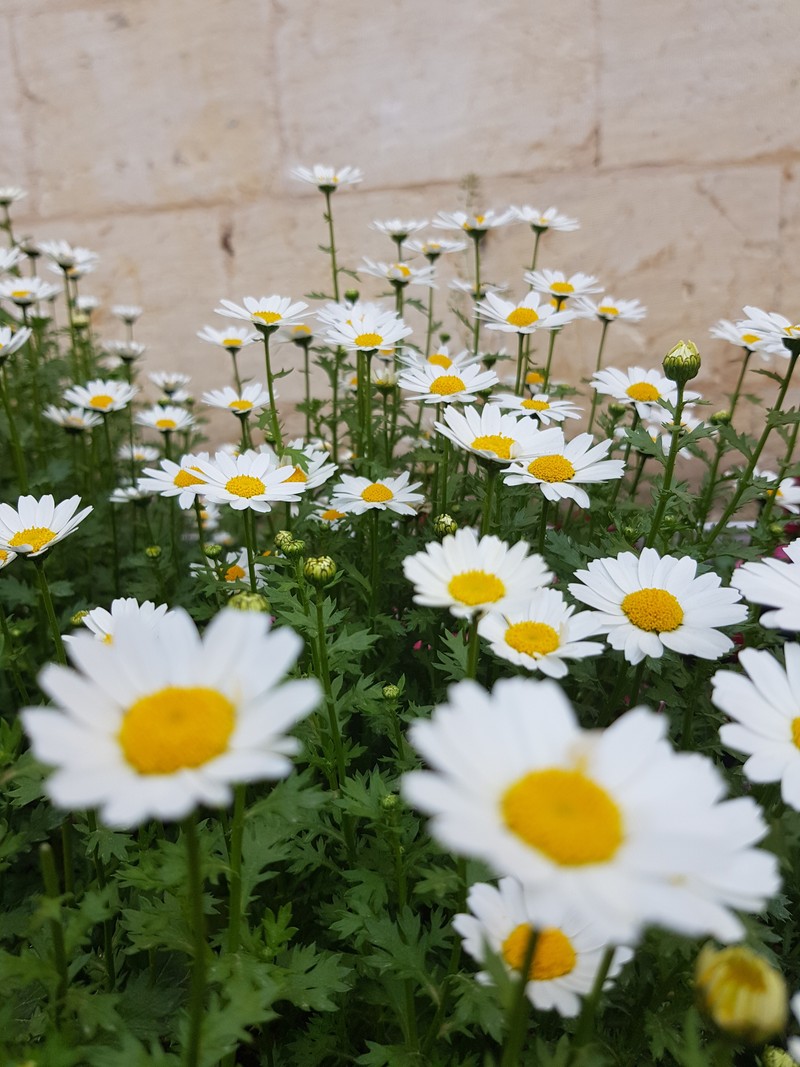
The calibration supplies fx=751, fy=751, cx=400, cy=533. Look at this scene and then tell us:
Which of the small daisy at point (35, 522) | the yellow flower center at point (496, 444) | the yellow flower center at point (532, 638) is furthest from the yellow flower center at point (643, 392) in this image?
the small daisy at point (35, 522)

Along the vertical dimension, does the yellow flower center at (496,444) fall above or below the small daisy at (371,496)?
above

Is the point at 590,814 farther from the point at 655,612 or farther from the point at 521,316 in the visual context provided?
the point at 521,316

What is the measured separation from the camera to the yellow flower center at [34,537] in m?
0.99

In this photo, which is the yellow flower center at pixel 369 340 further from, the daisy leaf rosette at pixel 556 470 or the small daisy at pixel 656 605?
the small daisy at pixel 656 605

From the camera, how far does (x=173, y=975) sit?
36.6 inches

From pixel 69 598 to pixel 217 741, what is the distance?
Answer: 1.43 m

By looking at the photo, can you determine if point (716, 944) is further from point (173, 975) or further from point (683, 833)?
point (173, 975)

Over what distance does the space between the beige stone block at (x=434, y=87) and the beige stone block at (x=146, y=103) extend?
148 mm

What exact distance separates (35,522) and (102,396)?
2.40ft

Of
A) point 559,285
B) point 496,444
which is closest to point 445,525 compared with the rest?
point 496,444

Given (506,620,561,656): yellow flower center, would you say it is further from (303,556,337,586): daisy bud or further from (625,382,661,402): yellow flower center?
(625,382,661,402): yellow flower center

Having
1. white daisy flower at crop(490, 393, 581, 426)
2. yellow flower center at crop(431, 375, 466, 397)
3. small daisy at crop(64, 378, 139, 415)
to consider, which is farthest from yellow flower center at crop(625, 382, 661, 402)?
small daisy at crop(64, 378, 139, 415)

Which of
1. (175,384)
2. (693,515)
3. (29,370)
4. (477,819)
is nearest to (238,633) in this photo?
(477,819)

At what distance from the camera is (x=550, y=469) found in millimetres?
1056
